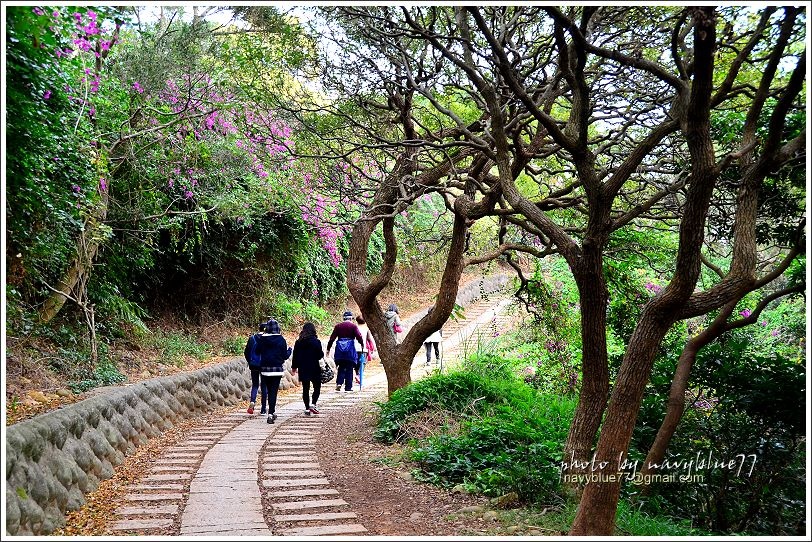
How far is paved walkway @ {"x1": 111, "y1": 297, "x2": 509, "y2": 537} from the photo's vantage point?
5.04 metres

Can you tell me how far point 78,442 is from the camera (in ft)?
19.6

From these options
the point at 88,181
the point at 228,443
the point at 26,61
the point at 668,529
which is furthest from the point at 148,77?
the point at 668,529

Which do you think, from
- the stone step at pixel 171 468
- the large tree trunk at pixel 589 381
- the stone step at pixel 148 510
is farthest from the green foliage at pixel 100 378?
the large tree trunk at pixel 589 381

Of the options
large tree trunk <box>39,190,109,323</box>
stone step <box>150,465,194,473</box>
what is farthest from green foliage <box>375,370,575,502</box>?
large tree trunk <box>39,190,109,323</box>

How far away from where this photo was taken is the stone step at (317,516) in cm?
527

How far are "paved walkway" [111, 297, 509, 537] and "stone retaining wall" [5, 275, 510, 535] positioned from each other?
441 mm

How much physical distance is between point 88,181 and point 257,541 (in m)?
5.06

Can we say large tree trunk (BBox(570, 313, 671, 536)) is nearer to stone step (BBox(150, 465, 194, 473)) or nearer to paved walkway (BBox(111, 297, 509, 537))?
paved walkway (BBox(111, 297, 509, 537))

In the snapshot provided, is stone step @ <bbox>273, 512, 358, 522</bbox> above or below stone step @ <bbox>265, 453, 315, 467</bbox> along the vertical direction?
above

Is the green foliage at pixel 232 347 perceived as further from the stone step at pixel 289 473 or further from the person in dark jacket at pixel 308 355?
the stone step at pixel 289 473

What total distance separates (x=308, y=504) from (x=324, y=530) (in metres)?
0.76

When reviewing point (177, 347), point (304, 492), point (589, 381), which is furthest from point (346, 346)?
point (589, 381)

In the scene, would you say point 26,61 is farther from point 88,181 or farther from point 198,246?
point 198,246

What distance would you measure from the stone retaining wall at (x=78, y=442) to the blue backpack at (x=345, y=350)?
2982 millimetres
